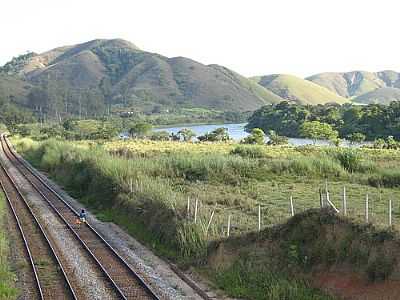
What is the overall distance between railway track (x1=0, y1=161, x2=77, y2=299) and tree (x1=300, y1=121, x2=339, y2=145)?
2985 inches

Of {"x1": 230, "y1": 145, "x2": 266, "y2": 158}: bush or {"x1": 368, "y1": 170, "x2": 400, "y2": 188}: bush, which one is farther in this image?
{"x1": 230, "y1": 145, "x2": 266, "y2": 158}: bush

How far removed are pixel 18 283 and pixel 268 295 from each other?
23.3 feet

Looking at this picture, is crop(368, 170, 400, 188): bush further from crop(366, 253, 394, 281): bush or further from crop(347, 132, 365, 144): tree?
A: crop(347, 132, 365, 144): tree

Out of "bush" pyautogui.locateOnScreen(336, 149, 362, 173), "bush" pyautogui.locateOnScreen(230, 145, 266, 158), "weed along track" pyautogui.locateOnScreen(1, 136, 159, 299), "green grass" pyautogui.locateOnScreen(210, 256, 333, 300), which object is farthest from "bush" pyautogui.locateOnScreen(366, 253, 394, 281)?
"bush" pyautogui.locateOnScreen(230, 145, 266, 158)

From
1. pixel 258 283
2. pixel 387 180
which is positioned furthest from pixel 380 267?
pixel 387 180

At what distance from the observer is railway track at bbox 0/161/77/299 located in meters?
14.1

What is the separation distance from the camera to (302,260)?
531 inches

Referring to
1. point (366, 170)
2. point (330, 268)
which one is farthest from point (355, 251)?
point (366, 170)

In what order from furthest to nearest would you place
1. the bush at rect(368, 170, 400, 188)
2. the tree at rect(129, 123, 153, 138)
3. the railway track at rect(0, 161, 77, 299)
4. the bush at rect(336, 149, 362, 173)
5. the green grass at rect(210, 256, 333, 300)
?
1. the tree at rect(129, 123, 153, 138)
2. the bush at rect(336, 149, 362, 173)
3. the bush at rect(368, 170, 400, 188)
4. the railway track at rect(0, 161, 77, 299)
5. the green grass at rect(210, 256, 333, 300)

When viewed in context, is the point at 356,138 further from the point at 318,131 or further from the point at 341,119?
the point at 341,119

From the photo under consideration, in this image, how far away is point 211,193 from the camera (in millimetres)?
26984

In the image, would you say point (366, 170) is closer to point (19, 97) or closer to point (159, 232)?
point (159, 232)

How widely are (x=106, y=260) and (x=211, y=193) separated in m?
10.5

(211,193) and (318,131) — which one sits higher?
(211,193)
